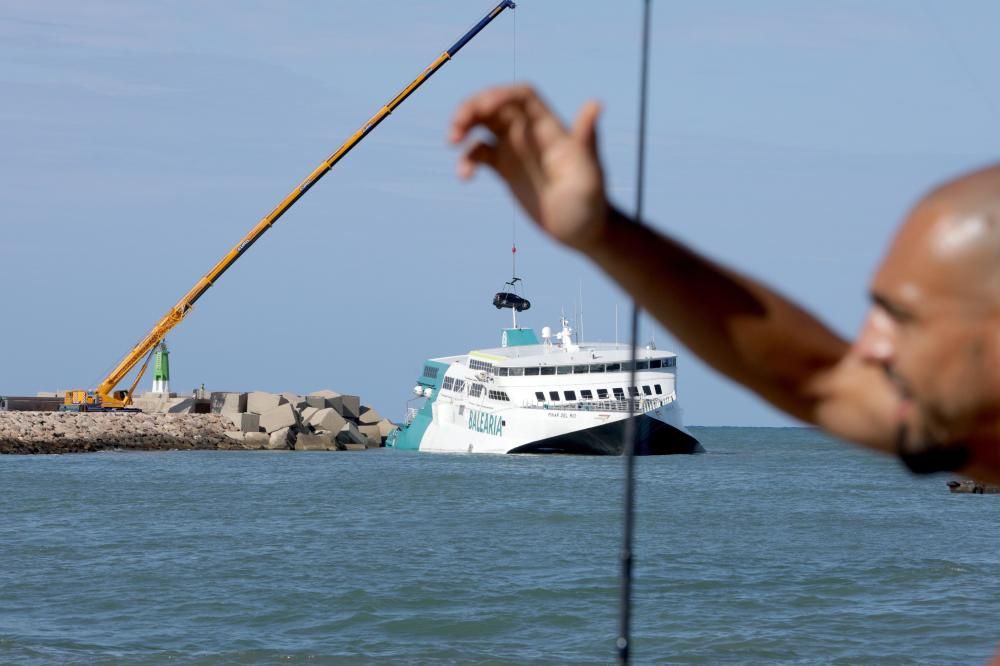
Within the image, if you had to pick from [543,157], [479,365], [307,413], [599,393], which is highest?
[479,365]

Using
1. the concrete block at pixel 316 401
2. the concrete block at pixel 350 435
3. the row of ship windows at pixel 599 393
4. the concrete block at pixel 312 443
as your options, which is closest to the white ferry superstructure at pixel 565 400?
the row of ship windows at pixel 599 393

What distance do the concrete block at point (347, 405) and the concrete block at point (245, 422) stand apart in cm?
630

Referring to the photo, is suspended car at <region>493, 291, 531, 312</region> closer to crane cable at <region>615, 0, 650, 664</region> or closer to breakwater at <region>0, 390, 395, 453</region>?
breakwater at <region>0, 390, 395, 453</region>

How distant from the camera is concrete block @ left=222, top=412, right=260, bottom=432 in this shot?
67062 millimetres

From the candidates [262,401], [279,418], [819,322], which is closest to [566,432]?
[279,418]

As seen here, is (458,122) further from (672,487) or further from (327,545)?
(672,487)

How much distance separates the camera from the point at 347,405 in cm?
7481

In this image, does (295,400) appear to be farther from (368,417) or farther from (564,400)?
(564,400)

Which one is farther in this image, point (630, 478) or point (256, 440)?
point (256, 440)

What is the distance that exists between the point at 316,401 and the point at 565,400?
26689 millimetres

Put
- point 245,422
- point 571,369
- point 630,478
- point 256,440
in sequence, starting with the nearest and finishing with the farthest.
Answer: point 630,478 < point 571,369 < point 256,440 < point 245,422

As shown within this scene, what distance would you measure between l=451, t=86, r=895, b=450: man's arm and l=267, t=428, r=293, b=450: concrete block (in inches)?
2545

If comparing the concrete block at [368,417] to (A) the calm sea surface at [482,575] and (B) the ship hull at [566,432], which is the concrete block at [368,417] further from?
(A) the calm sea surface at [482,575]

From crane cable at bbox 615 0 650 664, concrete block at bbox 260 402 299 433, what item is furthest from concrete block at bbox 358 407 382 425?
crane cable at bbox 615 0 650 664
